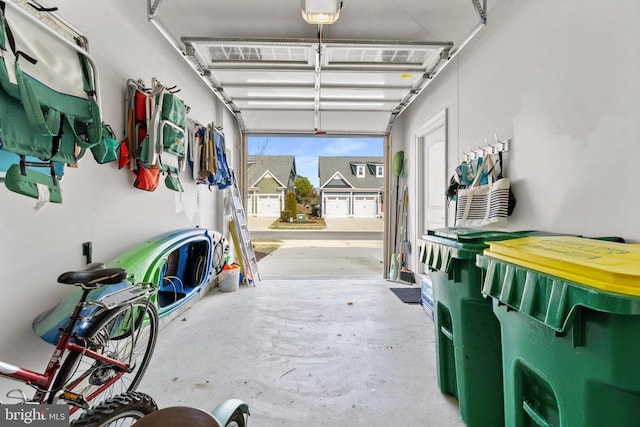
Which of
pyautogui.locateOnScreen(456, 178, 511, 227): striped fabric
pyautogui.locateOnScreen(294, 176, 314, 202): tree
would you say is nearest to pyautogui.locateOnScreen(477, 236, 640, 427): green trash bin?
pyautogui.locateOnScreen(456, 178, 511, 227): striped fabric

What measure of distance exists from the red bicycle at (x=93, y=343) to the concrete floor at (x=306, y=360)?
16.1 inches

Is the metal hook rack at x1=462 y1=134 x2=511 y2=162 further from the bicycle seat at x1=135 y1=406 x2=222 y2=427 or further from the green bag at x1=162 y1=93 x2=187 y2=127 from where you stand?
the green bag at x1=162 y1=93 x2=187 y2=127

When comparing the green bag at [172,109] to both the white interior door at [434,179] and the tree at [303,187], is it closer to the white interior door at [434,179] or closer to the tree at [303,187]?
the white interior door at [434,179]

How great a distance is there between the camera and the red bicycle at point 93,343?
1271 millimetres

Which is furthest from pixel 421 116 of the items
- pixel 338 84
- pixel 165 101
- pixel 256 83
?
pixel 165 101

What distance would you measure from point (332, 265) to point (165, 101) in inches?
183

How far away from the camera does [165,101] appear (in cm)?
251

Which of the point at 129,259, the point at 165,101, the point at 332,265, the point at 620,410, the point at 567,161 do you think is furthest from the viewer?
the point at 332,265

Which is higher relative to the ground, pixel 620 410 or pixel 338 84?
pixel 338 84

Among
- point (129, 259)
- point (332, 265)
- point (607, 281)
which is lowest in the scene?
point (332, 265)

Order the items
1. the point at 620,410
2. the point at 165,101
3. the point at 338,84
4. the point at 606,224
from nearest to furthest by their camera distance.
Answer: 1. the point at 620,410
2. the point at 606,224
3. the point at 165,101
4. the point at 338,84

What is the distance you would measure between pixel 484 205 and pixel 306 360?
198cm

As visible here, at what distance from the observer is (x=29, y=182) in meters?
1.24

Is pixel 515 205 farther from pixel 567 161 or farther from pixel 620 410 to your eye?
pixel 620 410
